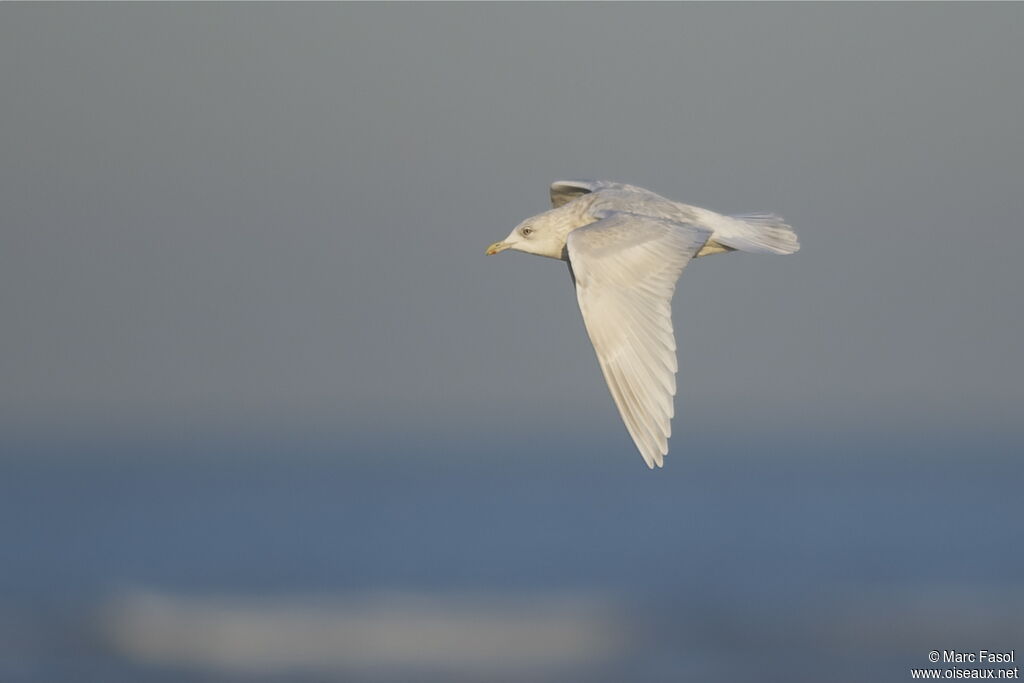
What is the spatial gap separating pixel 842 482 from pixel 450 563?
82.0 ft

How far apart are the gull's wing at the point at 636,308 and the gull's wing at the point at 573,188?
2138mm

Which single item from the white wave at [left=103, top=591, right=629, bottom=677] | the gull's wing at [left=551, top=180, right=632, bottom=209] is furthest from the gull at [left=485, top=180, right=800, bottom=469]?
the white wave at [left=103, top=591, right=629, bottom=677]

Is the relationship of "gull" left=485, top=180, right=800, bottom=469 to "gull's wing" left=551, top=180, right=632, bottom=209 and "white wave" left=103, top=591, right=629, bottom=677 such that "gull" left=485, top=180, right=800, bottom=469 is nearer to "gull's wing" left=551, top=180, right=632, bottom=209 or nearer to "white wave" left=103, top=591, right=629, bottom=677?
"gull's wing" left=551, top=180, right=632, bottom=209

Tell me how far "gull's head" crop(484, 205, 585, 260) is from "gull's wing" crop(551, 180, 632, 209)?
90 centimetres

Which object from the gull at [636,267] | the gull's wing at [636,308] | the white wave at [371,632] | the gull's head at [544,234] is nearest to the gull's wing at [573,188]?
the gull at [636,267]

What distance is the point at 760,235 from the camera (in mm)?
12742

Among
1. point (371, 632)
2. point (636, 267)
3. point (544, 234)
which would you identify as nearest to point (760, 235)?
point (544, 234)

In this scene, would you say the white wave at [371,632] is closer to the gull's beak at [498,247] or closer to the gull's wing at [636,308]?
the gull's beak at [498,247]

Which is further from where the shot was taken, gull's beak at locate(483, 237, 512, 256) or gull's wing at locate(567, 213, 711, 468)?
gull's beak at locate(483, 237, 512, 256)

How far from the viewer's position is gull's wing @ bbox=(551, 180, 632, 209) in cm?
1339

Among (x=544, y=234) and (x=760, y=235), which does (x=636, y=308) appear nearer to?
(x=544, y=234)

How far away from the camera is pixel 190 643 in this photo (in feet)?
90.5

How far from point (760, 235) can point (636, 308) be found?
2.84 metres

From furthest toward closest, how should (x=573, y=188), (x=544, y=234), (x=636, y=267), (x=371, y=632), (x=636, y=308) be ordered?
(x=371, y=632)
(x=573, y=188)
(x=544, y=234)
(x=636, y=267)
(x=636, y=308)
